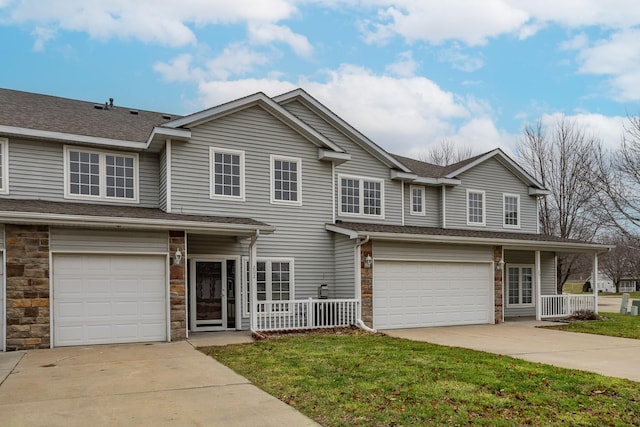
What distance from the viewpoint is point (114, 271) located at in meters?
12.1

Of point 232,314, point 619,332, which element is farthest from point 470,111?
point 232,314

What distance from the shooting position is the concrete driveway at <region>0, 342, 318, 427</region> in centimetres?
590

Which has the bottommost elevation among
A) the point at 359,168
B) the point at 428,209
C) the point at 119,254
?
the point at 119,254

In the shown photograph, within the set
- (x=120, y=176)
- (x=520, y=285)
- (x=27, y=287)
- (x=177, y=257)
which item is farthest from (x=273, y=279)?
(x=520, y=285)

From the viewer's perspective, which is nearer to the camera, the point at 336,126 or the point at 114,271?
the point at 114,271

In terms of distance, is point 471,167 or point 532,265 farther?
point 532,265

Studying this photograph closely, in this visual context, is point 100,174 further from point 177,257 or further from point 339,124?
point 339,124

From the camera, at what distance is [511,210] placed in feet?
69.3

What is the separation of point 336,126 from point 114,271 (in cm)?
858

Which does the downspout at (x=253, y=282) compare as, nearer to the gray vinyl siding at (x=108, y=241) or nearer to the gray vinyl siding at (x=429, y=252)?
the gray vinyl siding at (x=108, y=241)

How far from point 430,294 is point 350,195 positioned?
4.03 m

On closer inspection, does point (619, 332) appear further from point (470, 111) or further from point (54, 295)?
point (470, 111)

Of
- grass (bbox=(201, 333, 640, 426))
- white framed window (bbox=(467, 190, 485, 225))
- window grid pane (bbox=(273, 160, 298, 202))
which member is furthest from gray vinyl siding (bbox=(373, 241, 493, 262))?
grass (bbox=(201, 333, 640, 426))

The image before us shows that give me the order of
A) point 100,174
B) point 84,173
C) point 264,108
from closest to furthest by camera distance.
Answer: point 84,173 → point 100,174 → point 264,108
